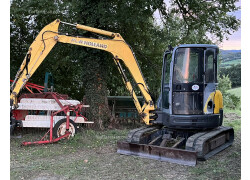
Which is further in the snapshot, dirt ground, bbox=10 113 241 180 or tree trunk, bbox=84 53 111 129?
tree trunk, bbox=84 53 111 129

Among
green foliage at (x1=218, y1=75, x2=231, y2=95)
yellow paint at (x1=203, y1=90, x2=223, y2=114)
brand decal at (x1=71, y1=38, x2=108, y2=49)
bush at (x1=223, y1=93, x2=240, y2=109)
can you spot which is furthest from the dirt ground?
green foliage at (x1=218, y1=75, x2=231, y2=95)

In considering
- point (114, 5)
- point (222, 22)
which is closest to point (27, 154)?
point (114, 5)

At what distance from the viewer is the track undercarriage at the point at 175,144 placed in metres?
6.18

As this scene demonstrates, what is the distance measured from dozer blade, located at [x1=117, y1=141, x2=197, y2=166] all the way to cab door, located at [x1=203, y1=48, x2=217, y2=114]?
127 cm

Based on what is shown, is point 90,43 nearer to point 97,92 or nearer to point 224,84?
point 97,92

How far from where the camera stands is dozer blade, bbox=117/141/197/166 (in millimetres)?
6055

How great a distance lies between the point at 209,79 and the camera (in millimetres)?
6840

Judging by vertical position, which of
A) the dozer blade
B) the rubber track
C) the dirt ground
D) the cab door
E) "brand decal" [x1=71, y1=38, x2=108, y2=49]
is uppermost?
"brand decal" [x1=71, y1=38, x2=108, y2=49]

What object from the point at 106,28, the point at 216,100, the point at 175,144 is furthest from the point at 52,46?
the point at 216,100

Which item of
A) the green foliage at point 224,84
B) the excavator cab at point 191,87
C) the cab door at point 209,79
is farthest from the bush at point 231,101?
the excavator cab at point 191,87

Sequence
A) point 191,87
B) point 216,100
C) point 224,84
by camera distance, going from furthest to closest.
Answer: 1. point 224,84
2. point 216,100
3. point 191,87

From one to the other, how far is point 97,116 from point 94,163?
14.0ft

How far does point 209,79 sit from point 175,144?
5.65 feet

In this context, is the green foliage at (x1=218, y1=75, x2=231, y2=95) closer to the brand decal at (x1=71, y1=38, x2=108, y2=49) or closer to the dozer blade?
the brand decal at (x1=71, y1=38, x2=108, y2=49)
